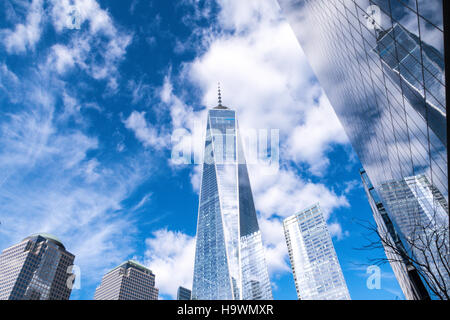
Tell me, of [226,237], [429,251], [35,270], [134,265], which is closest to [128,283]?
[134,265]

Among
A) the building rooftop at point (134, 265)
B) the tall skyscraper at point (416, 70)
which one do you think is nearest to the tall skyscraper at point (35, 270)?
the building rooftop at point (134, 265)

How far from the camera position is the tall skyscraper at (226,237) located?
14000 cm

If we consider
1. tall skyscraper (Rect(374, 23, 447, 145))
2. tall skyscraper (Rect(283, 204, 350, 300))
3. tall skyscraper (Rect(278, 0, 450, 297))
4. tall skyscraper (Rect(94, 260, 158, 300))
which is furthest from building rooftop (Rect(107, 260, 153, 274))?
tall skyscraper (Rect(374, 23, 447, 145))

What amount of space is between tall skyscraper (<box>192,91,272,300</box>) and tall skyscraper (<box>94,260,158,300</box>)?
4025 cm

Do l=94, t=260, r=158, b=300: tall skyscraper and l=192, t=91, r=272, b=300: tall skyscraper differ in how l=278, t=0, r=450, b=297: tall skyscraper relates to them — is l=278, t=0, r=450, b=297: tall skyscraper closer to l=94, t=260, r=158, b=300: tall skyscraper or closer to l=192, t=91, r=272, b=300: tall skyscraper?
l=192, t=91, r=272, b=300: tall skyscraper

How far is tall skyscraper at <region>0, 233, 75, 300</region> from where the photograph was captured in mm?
117875

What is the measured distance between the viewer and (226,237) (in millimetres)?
142875

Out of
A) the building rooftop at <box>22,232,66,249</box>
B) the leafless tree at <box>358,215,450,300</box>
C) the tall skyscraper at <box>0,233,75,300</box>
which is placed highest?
the building rooftop at <box>22,232,66,249</box>

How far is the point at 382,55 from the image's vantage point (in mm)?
14703

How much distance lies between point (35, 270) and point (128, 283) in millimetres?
53520

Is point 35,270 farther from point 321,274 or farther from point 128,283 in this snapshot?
point 321,274

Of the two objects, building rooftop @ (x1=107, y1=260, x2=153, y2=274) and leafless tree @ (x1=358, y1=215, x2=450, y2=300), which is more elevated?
building rooftop @ (x1=107, y1=260, x2=153, y2=274)

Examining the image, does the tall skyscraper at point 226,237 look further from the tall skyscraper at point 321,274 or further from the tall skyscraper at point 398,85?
the tall skyscraper at point 398,85
